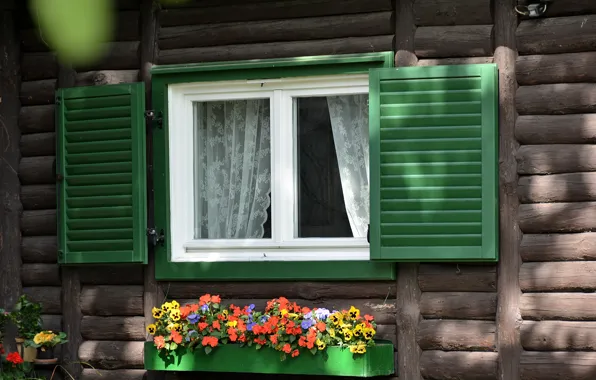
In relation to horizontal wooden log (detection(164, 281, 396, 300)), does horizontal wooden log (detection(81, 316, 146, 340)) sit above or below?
below

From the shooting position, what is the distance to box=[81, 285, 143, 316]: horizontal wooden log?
5531 mm

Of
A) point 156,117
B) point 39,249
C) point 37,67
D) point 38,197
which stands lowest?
point 39,249

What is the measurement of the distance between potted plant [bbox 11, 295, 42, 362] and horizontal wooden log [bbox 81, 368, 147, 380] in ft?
1.10

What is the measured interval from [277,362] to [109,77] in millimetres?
2010

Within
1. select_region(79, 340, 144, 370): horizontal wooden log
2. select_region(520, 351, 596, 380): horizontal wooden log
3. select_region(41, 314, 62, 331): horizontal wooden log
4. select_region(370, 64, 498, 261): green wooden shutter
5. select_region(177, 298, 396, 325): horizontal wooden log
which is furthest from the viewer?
select_region(41, 314, 62, 331): horizontal wooden log

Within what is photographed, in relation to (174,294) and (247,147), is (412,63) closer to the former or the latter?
(247,147)

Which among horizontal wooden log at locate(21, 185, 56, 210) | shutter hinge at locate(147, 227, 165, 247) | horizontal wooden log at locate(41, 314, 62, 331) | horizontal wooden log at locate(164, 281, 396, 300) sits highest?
horizontal wooden log at locate(21, 185, 56, 210)

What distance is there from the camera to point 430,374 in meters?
5.02

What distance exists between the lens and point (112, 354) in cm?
558

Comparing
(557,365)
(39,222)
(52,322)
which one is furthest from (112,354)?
(557,365)

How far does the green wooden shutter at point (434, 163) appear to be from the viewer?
16.0 ft

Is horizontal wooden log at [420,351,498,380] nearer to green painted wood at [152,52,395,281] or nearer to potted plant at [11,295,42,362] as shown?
green painted wood at [152,52,395,281]

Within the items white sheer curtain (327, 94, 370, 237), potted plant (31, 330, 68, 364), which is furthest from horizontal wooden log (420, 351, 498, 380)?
potted plant (31, 330, 68, 364)

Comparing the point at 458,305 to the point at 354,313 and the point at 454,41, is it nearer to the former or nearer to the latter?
the point at 354,313
